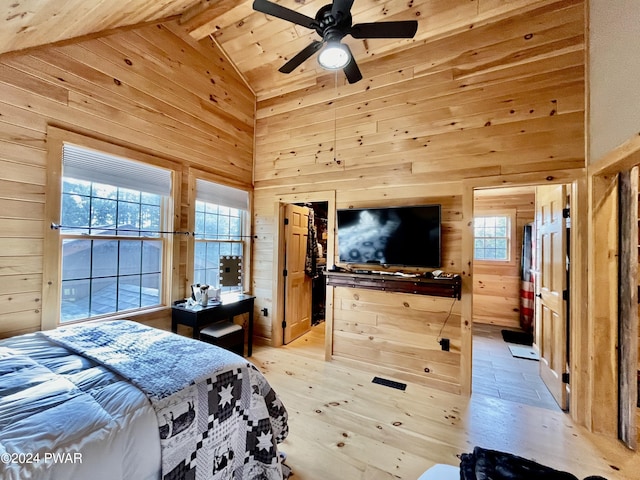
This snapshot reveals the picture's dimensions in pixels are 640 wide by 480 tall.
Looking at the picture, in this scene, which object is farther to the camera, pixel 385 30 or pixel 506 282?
pixel 506 282

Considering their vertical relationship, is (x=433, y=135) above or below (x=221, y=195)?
above

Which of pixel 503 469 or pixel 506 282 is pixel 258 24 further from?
pixel 506 282

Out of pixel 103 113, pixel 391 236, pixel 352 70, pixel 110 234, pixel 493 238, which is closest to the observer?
pixel 352 70

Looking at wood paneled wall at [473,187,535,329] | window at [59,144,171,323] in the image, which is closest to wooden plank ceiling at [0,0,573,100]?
window at [59,144,171,323]

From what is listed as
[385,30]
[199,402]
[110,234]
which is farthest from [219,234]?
[385,30]

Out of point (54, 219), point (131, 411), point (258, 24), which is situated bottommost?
point (131, 411)

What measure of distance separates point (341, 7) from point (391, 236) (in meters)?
2.08

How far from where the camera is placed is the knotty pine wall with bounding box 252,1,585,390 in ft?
8.12

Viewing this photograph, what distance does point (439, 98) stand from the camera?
2.92 metres

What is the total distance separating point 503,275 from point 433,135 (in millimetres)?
3634

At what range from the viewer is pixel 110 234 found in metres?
2.56

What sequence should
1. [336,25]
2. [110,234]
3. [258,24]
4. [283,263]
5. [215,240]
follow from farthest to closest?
[283,263]
[215,240]
[258,24]
[110,234]
[336,25]

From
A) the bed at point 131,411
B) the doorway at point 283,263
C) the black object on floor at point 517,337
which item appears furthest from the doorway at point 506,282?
the bed at point 131,411

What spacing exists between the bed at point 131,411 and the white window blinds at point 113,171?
4.49 ft
